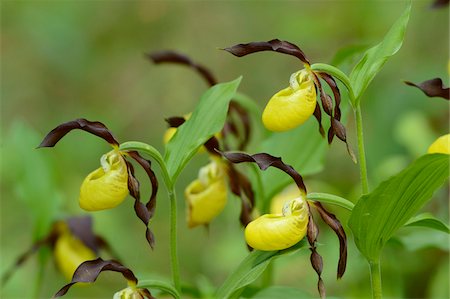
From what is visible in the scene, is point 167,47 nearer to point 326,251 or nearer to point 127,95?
point 127,95

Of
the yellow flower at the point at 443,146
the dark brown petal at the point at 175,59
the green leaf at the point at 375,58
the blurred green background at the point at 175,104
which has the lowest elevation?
the blurred green background at the point at 175,104

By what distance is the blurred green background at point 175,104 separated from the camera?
1.78 metres

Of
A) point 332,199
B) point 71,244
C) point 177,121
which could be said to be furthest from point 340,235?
point 71,244

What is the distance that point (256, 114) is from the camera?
1316mm

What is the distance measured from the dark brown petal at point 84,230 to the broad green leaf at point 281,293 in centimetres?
48

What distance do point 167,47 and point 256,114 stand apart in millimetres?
2224

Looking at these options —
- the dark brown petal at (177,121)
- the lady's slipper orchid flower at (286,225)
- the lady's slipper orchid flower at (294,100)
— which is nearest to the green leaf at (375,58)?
the lady's slipper orchid flower at (294,100)

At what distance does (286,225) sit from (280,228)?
14 mm

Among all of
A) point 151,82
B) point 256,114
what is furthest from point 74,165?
point 256,114

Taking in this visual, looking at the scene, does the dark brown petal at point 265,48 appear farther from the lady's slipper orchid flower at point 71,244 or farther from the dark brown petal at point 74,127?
the lady's slipper orchid flower at point 71,244

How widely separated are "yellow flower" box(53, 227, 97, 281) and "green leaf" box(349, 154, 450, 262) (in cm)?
71

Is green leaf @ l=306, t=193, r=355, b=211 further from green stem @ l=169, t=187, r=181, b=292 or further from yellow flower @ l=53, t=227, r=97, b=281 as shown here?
yellow flower @ l=53, t=227, r=97, b=281

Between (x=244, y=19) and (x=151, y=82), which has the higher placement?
(x=244, y=19)

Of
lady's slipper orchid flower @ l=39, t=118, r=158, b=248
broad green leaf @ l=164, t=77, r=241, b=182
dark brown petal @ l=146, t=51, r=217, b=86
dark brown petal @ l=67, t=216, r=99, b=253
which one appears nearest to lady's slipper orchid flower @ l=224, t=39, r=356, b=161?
broad green leaf @ l=164, t=77, r=241, b=182
